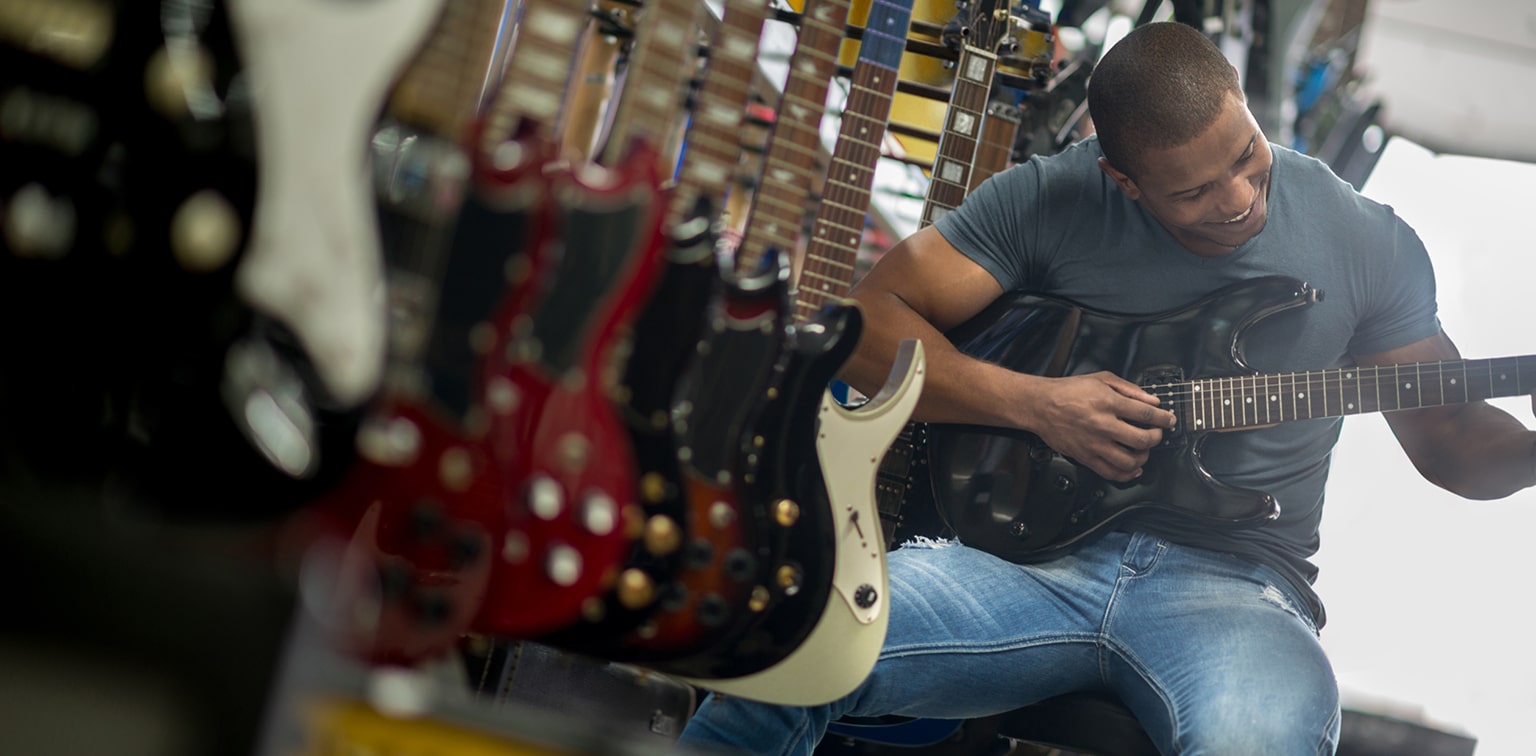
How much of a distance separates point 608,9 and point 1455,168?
4.81 ft

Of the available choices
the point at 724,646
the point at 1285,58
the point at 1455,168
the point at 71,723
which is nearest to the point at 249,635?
the point at 71,723

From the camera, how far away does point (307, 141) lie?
58cm

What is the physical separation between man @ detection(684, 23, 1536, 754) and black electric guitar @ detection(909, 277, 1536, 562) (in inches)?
0.9

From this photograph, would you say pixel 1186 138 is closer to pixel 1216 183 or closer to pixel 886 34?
pixel 1216 183

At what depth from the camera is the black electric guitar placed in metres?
1.25

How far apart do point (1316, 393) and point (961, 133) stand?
23.9 inches

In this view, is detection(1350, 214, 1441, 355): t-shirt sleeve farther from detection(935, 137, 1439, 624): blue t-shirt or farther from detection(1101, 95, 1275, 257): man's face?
detection(1101, 95, 1275, 257): man's face

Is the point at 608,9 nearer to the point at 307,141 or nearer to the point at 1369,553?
the point at 307,141

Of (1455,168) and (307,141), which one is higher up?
(1455,168)

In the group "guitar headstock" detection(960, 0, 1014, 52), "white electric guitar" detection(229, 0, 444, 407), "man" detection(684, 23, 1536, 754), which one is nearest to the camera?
"white electric guitar" detection(229, 0, 444, 407)

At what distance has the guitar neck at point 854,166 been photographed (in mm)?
1355

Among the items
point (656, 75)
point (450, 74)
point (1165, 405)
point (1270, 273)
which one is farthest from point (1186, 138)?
point (450, 74)

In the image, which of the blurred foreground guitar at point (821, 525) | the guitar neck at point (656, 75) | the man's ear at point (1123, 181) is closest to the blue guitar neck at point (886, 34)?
the man's ear at point (1123, 181)

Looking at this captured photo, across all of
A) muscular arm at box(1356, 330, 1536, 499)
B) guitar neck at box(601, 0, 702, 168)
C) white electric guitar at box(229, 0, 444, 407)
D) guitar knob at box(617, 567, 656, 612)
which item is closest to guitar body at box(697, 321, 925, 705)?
guitar knob at box(617, 567, 656, 612)
